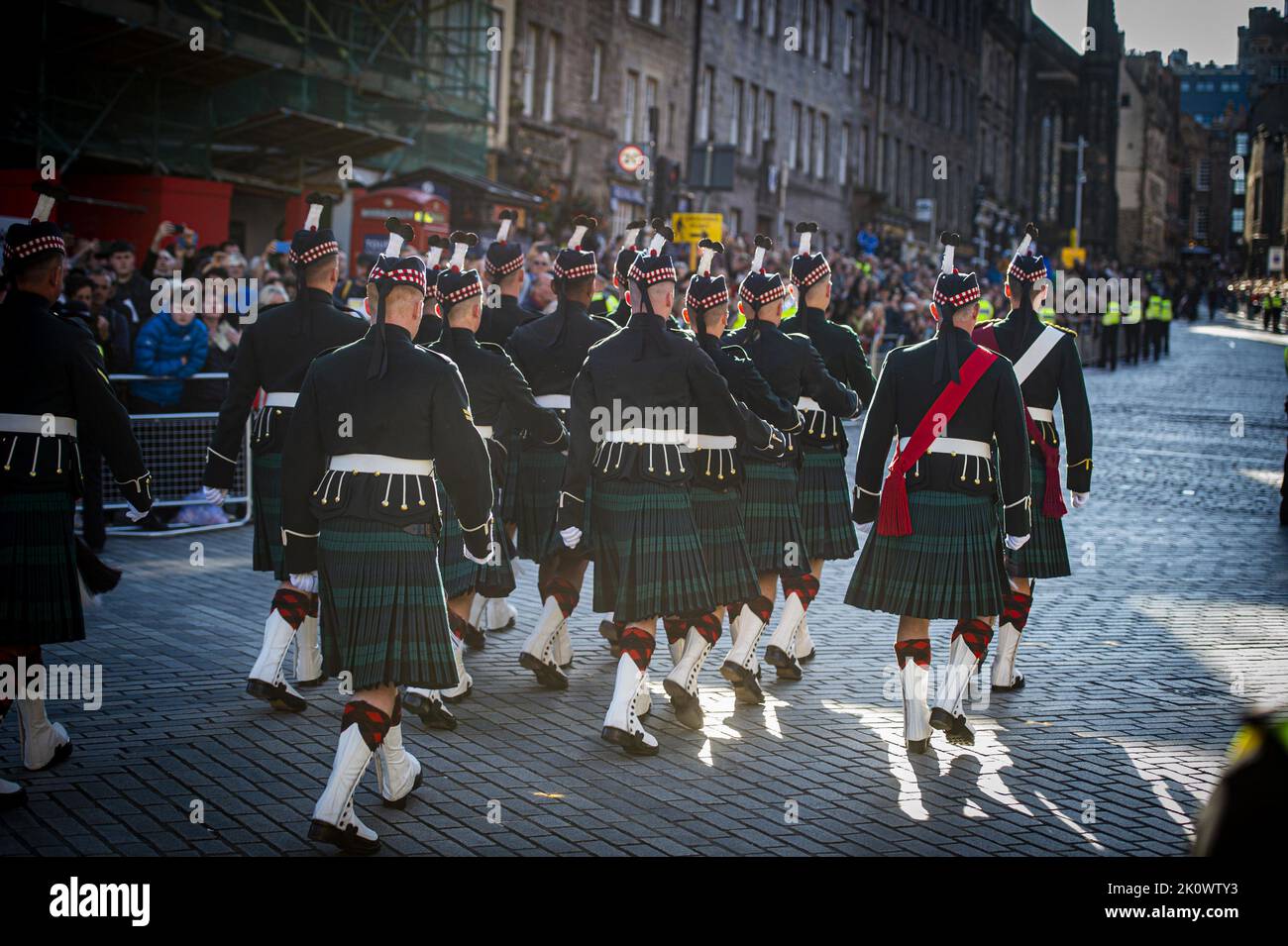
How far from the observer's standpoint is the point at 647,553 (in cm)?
748

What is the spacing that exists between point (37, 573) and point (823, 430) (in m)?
4.25

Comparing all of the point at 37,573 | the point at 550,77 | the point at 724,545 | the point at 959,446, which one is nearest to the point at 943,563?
the point at 959,446

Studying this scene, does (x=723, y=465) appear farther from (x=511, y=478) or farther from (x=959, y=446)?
(x=511, y=478)

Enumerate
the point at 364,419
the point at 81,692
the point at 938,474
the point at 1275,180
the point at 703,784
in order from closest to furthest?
1. the point at 364,419
2. the point at 703,784
3. the point at 938,474
4. the point at 81,692
5. the point at 1275,180

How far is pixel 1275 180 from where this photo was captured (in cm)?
12025

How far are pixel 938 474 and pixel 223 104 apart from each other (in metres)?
22.3

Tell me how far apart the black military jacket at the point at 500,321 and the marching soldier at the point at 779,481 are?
142 cm

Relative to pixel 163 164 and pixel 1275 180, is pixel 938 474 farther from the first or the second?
pixel 1275 180

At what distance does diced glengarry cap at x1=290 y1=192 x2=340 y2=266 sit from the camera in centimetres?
808

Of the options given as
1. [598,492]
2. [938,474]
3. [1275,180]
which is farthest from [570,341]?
[1275,180]

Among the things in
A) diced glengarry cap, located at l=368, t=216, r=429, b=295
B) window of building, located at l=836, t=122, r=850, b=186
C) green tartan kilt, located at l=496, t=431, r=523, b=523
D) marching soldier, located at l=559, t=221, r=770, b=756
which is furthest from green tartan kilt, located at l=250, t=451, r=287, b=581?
window of building, located at l=836, t=122, r=850, b=186

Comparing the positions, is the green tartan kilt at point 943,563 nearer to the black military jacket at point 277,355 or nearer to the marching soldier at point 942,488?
the marching soldier at point 942,488

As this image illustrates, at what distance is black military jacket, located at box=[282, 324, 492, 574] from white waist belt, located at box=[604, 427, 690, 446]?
4.81 ft
